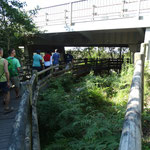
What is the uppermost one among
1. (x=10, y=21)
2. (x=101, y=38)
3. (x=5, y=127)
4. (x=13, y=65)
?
(x=10, y=21)

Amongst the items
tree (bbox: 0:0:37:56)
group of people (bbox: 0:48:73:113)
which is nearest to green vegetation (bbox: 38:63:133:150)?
group of people (bbox: 0:48:73:113)

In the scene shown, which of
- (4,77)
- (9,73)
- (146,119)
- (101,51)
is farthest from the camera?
(101,51)

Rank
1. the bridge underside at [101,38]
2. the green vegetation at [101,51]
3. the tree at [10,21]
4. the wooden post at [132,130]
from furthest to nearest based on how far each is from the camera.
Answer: the green vegetation at [101,51] < the bridge underside at [101,38] < the tree at [10,21] < the wooden post at [132,130]

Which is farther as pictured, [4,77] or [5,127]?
[4,77]

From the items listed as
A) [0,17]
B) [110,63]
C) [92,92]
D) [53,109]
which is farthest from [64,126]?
[110,63]

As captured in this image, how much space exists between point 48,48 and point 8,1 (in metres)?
9.78

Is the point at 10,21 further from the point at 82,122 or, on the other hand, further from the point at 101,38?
the point at 82,122

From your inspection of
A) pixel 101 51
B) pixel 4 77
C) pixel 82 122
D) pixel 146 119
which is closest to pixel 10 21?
pixel 4 77

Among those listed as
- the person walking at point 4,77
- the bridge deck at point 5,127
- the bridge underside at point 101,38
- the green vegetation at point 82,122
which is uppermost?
the bridge underside at point 101,38

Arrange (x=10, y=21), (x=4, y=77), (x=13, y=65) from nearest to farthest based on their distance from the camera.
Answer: (x=4, y=77) → (x=13, y=65) → (x=10, y=21)

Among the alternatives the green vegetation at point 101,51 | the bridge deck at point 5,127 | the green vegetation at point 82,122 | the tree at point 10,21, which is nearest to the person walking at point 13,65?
the bridge deck at point 5,127

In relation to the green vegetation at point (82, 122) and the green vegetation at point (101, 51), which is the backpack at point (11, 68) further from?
the green vegetation at point (101, 51)

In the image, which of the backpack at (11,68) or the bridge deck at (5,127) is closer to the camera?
the bridge deck at (5,127)

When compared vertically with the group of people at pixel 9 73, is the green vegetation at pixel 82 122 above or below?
below
